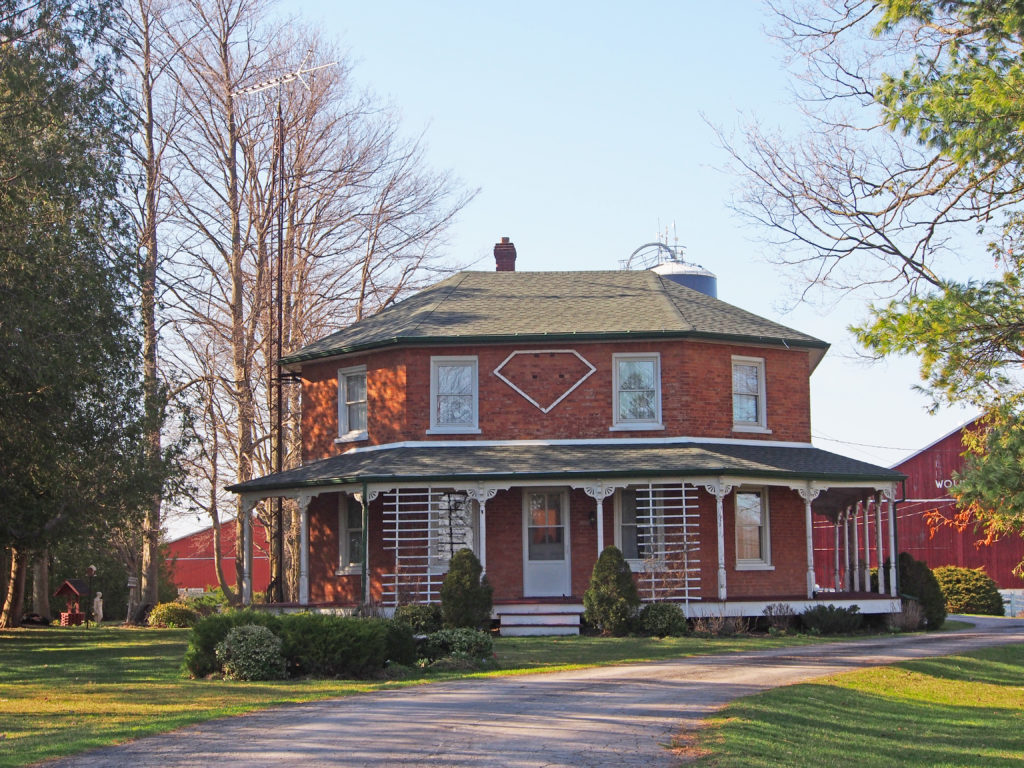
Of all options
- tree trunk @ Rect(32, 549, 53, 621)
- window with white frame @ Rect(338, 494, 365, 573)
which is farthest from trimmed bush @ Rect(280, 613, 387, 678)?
tree trunk @ Rect(32, 549, 53, 621)

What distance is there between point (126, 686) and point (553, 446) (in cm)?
1255

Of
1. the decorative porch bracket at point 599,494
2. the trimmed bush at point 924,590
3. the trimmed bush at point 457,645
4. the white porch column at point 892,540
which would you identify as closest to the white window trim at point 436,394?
the decorative porch bracket at point 599,494

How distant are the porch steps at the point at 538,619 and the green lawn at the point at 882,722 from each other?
7.29 metres

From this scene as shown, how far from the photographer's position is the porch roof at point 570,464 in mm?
24328

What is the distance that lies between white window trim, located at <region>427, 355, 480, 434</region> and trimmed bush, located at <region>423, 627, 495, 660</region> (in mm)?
8949

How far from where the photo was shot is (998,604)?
3506 centimetres

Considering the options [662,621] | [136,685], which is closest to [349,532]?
[662,621]

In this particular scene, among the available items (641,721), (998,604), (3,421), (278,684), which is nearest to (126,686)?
(278,684)

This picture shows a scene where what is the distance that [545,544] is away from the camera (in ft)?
85.9

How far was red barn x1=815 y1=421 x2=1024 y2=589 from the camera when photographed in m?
41.4

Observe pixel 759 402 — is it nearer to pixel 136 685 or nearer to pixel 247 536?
pixel 247 536

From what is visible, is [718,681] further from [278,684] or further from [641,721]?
[278,684]

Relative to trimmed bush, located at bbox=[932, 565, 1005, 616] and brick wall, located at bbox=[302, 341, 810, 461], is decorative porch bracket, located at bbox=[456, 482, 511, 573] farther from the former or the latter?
trimmed bush, located at bbox=[932, 565, 1005, 616]

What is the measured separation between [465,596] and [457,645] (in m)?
4.47
